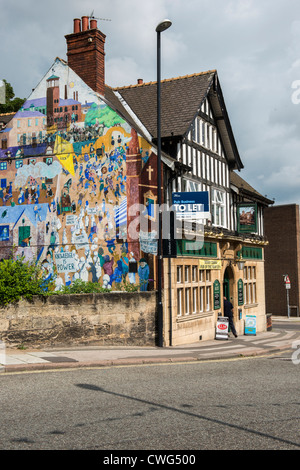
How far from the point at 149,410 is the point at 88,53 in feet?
53.4

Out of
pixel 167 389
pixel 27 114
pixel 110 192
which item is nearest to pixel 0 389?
pixel 167 389

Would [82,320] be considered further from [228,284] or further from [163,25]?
[228,284]

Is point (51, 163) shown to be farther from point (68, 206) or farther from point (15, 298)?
point (15, 298)

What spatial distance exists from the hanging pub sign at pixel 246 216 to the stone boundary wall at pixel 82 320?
393 inches

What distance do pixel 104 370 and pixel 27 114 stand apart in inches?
493

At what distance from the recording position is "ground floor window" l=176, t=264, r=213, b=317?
20250 mm

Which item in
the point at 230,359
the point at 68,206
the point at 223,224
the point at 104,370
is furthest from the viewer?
the point at 223,224

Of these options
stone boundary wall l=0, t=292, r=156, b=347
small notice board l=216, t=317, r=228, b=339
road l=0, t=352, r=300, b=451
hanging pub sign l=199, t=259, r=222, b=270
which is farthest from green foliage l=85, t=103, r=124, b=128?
road l=0, t=352, r=300, b=451

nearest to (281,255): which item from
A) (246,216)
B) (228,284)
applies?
(246,216)

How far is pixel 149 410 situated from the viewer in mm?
8227

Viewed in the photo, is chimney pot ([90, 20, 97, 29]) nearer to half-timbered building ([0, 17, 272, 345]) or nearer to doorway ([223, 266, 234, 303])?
half-timbered building ([0, 17, 272, 345])

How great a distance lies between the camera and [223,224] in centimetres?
2489

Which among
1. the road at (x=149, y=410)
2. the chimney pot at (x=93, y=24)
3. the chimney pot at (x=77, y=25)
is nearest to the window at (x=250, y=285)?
the chimney pot at (x=93, y=24)

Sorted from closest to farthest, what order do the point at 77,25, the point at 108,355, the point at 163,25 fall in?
the point at 108,355
the point at 163,25
the point at 77,25
